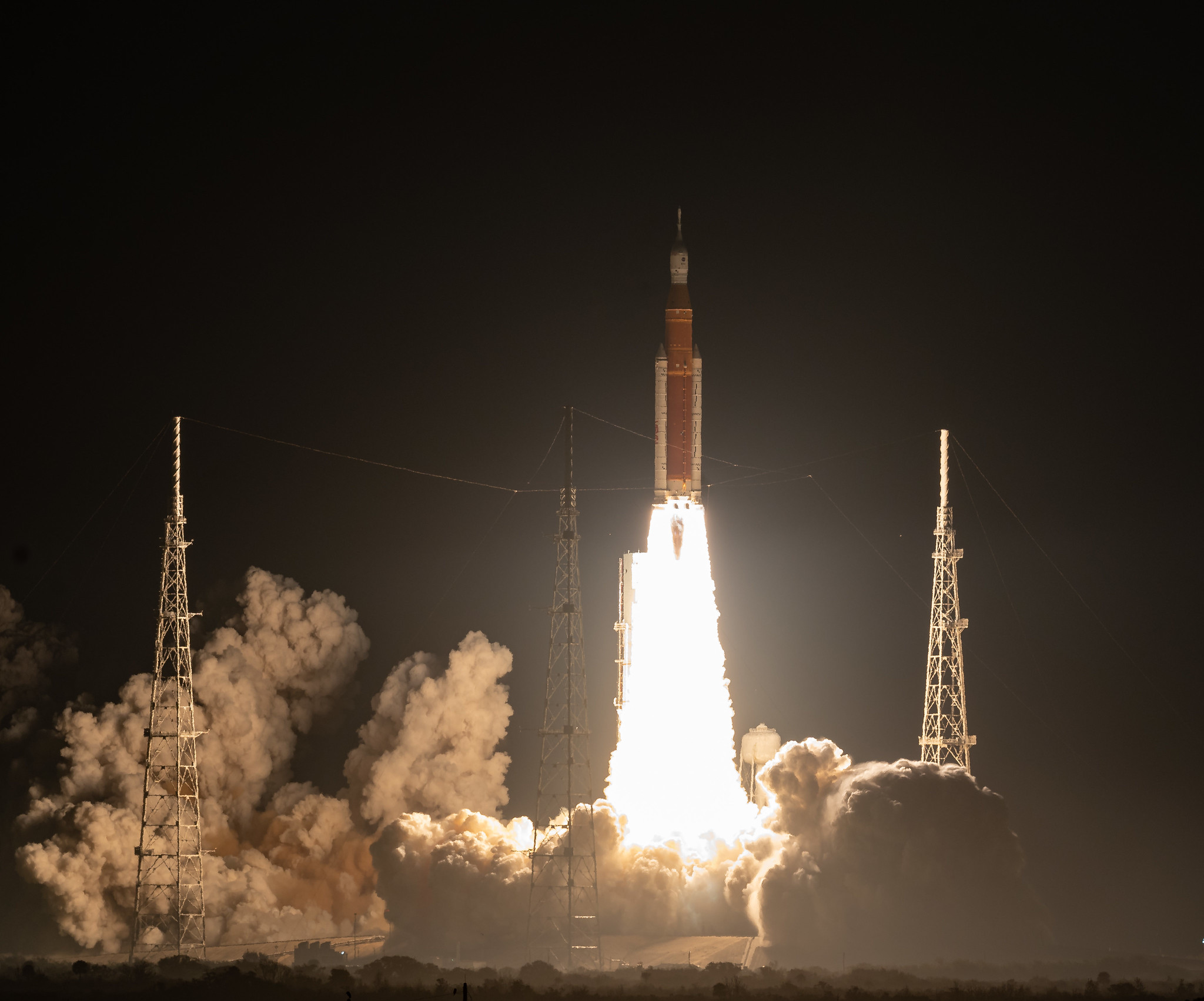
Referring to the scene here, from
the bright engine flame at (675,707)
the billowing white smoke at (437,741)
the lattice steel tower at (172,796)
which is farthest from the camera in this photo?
the billowing white smoke at (437,741)

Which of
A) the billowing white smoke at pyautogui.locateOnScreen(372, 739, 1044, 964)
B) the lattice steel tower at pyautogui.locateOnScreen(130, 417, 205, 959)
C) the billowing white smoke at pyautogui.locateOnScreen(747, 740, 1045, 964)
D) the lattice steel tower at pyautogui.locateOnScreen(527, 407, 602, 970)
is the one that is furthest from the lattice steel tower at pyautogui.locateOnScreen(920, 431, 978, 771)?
the lattice steel tower at pyautogui.locateOnScreen(130, 417, 205, 959)


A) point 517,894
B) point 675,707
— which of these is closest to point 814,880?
point 675,707

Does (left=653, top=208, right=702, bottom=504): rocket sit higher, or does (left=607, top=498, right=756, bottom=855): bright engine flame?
(left=653, top=208, right=702, bottom=504): rocket

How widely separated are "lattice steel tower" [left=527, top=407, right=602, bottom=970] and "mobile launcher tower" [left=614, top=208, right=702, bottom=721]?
3.58m

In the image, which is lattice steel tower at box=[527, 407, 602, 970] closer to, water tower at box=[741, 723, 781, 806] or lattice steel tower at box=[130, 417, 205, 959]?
water tower at box=[741, 723, 781, 806]

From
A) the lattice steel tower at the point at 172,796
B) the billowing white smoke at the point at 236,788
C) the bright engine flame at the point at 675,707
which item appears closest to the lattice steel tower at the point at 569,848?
the bright engine flame at the point at 675,707

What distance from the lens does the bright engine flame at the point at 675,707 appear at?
50.4m

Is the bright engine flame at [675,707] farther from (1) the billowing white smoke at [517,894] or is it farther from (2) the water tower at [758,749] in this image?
(1) the billowing white smoke at [517,894]

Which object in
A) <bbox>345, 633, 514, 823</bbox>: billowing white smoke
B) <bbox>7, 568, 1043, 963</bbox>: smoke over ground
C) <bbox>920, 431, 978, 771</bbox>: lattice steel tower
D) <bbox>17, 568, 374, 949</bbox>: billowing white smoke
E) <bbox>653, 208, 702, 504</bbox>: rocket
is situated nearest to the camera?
<bbox>7, 568, 1043, 963</bbox>: smoke over ground

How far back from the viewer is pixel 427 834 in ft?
165

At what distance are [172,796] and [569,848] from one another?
1257cm

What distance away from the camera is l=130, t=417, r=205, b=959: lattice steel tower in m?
43.8

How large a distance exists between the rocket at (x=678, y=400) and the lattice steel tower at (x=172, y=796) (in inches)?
485

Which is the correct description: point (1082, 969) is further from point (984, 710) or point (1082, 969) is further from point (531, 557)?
point (531, 557)
